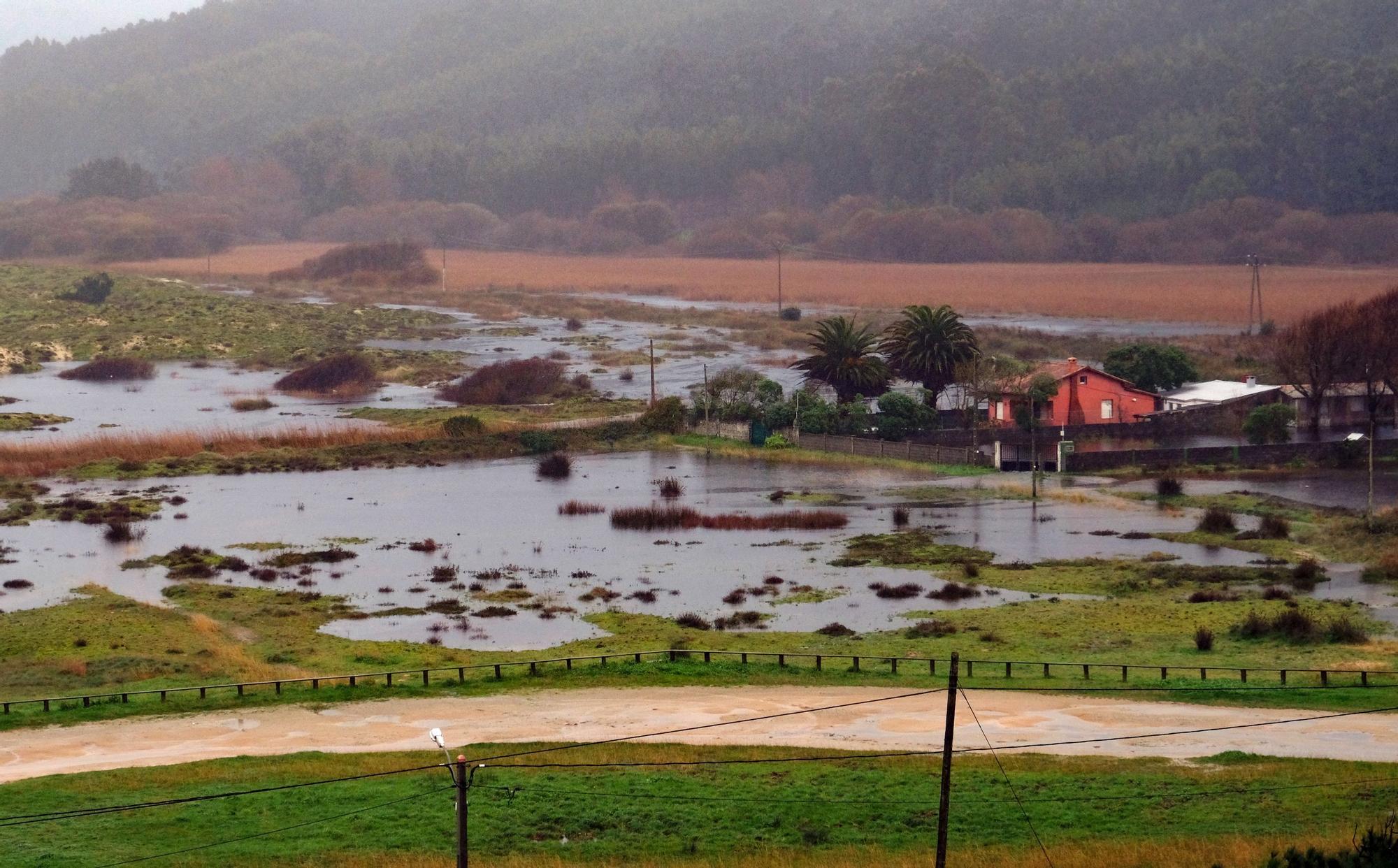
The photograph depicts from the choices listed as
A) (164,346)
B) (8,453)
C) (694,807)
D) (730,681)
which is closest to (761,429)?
(8,453)

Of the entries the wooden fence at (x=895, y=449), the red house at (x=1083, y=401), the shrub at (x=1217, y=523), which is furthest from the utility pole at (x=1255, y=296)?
the shrub at (x=1217, y=523)

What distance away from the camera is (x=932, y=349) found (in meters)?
88.1

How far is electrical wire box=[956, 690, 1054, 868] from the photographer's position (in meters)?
27.0

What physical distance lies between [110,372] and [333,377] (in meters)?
→ 21.1

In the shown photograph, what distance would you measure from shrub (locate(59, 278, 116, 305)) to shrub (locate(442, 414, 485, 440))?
3252 inches

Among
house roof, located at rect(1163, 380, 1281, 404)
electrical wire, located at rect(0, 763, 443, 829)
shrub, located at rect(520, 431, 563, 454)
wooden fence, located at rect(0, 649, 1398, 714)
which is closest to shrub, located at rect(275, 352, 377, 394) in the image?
shrub, located at rect(520, 431, 563, 454)

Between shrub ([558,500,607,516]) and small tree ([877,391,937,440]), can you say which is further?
small tree ([877,391,937,440])

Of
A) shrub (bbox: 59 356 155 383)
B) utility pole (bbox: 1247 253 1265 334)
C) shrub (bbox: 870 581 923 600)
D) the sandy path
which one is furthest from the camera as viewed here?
shrub (bbox: 59 356 155 383)

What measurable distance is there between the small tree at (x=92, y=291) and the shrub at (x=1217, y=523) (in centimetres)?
12455

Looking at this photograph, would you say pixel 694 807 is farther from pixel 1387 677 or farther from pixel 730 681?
pixel 1387 677

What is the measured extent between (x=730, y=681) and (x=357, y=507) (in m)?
34.2

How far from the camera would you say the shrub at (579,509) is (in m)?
68.2

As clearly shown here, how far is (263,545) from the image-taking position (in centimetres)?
6050

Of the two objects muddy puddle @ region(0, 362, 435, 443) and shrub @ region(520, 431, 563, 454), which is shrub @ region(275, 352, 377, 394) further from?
shrub @ region(520, 431, 563, 454)
